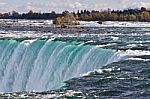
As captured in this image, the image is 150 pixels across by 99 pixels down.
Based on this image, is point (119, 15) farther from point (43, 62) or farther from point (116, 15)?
point (43, 62)

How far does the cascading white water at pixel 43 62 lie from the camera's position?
1116 inches

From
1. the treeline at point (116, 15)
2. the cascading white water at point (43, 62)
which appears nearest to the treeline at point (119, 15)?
the treeline at point (116, 15)

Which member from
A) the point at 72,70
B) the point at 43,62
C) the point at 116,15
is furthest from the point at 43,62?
the point at 116,15

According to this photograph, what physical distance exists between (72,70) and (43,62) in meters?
5.59

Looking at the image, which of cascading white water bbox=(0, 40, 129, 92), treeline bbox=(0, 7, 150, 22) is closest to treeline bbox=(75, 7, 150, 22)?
treeline bbox=(0, 7, 150, 22)

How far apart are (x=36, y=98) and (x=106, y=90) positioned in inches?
128

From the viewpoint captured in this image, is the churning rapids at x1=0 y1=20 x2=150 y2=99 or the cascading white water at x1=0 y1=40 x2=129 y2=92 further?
the cascading white water at x1=0 y1=40 x2=129 y2=92

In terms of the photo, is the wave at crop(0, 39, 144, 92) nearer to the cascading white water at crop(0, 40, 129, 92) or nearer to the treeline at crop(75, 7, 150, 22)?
the cascading white water at crop(0, 40, 129, 92)

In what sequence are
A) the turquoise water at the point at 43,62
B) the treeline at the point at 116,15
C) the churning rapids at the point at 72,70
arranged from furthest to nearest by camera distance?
1. the treeline at the point at 116,15
2. the turquoise water at the point at 43,62
3. the churning rapids at the point at 72,70

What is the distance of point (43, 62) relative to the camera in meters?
33.7

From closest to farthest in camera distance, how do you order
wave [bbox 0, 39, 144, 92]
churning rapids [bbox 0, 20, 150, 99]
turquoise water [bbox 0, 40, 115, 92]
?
churning rapids [bbox 0, 20, 150, 99] < wave [bbox 0, 39, 144, 92] < turquoise water [bbox 0, 40, 115, 92]

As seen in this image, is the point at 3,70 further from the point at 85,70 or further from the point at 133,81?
the point at 133,81

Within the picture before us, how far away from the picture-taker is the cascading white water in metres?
28.3

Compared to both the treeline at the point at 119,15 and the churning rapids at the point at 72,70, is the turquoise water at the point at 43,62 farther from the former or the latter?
the treeline at the point at 119,15
